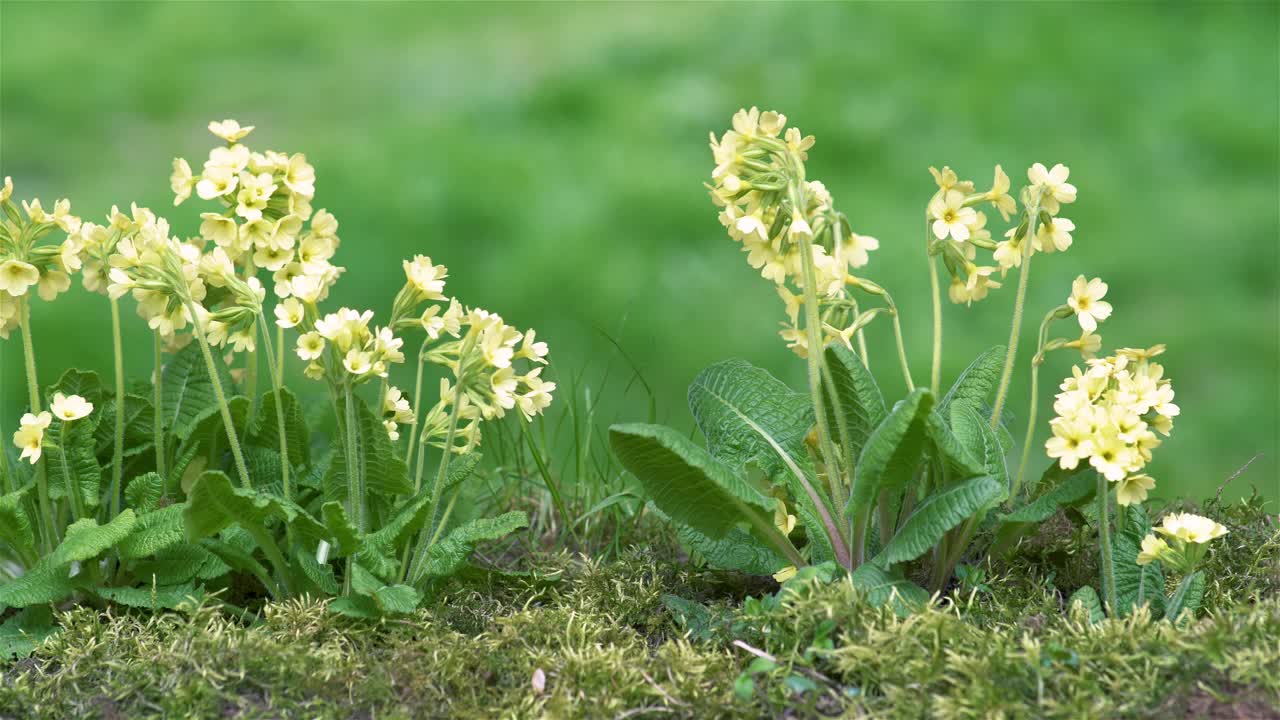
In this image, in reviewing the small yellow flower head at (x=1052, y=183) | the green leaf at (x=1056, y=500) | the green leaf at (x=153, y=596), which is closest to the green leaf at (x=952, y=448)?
the green leaf at (x=1056, y=500)

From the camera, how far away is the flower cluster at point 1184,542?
7.75ft

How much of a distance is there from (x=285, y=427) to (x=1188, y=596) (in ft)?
6.18

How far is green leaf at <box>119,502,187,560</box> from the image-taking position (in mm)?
2598

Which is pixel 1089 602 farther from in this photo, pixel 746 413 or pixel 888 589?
pixel 746 413

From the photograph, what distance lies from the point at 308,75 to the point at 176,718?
19.6 feet

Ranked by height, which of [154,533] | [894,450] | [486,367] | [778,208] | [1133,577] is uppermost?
[778,208]

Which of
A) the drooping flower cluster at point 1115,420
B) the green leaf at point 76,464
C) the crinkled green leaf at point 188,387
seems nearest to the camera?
the drooping flower cluster at point 1115,420

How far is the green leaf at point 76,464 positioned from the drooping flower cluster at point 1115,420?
1936 millimetres

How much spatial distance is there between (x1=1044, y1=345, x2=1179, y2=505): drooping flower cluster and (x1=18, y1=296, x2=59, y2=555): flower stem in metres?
2.00

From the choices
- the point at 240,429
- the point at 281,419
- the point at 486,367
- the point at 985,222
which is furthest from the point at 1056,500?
the point at 240,429

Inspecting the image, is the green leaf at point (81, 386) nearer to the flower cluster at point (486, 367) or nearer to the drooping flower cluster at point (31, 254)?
the drooping flower cluster at point (31, 254)

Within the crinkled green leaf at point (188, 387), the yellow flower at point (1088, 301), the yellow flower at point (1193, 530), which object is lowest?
the yellow flower at point (1193, 530)

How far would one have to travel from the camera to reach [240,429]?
287 cm

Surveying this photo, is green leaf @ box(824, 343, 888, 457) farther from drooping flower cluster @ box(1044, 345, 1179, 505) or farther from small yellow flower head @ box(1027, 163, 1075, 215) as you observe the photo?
small yellow flower head @ box(1027, 163, 1075, 215)
